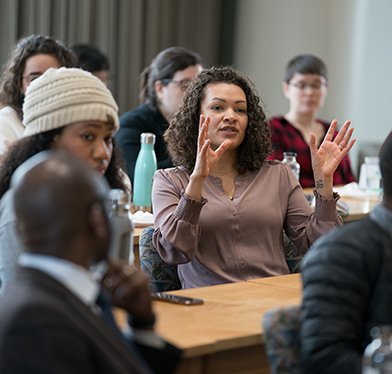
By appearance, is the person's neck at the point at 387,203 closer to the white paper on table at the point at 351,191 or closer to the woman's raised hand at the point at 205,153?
the woman's raised hand at the point at 205,153

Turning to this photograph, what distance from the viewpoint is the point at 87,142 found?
159cm

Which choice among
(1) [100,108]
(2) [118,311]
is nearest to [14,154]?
(1) [100,108]

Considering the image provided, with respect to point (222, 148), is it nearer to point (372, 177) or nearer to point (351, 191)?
point (351, 191)

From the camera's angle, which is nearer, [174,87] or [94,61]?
[174,87]

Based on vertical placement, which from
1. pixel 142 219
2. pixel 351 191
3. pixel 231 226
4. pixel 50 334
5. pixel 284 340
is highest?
pixel 50 334

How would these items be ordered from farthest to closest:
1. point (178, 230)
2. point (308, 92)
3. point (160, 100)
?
point (308, 92) < point (160, 100) < point (178, 230)

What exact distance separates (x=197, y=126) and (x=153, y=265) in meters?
0.64

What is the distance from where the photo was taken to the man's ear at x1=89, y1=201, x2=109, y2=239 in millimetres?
852

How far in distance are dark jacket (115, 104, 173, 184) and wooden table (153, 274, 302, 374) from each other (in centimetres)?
202

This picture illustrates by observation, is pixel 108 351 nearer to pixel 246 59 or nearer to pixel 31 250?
pixel 31 250

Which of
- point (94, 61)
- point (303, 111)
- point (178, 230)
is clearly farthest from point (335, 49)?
point (178, 230)

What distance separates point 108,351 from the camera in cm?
84

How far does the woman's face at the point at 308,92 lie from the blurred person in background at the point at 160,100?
0.85 m

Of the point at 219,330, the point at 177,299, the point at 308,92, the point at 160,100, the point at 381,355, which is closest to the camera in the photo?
the point at 381,355
